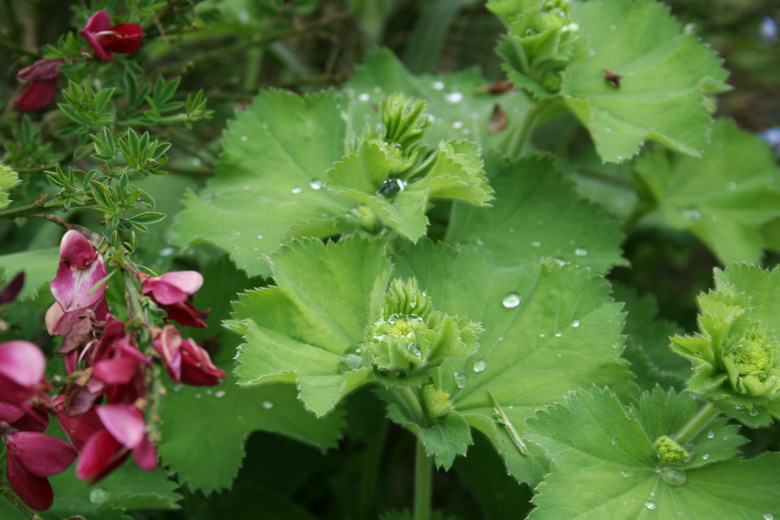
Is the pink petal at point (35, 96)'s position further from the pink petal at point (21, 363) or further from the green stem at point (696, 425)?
the green stem at point (696, 425)

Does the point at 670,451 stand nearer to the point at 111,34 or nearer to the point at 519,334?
the point at 519,334

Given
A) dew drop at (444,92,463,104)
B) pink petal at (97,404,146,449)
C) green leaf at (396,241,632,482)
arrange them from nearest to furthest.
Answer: pink petal at (97,404,146,449), green leaf at (396,241,632,482), dew drop at (444,92,463,104)

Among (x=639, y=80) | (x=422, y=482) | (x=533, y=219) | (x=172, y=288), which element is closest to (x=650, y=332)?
(x=533, y=219)

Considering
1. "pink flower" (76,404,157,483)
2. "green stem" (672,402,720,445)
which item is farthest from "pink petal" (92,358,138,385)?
"green stem" (672,402,720,445)

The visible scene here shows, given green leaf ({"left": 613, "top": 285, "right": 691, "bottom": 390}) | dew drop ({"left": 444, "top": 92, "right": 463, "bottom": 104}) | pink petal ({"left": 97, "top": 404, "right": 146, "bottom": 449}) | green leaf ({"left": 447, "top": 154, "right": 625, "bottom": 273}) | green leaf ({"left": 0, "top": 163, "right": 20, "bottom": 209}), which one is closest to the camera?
pink petal ({"left": 97, "top": 404, "right": 146, "bottom": 449})

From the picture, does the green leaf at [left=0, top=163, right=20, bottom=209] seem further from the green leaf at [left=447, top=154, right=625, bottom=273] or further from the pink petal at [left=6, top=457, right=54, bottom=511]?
the green leaf at [left=447, top=154, right=625, bottom=273]

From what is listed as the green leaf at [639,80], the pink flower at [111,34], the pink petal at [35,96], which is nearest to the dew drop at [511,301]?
the green leaf at [639,80]
